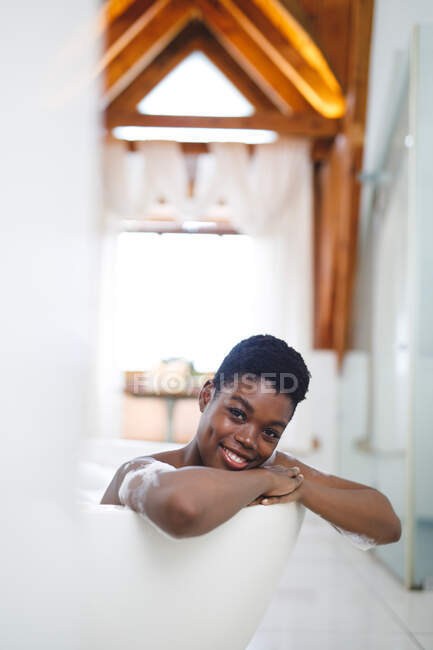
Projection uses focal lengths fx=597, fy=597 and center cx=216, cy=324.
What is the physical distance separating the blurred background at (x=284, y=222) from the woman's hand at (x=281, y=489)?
1.25 metres

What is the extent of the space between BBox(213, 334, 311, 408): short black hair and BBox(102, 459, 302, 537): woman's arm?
7.1 inches

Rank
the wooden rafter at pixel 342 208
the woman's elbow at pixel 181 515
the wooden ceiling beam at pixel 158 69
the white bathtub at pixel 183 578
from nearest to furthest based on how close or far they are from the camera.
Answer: the woman's elbow at pixel 181 515 < the white bathtub at pixel 183 578 < the wooden rafter at pixel 342 208 < the wooden ceiling beam at pixel 158 69

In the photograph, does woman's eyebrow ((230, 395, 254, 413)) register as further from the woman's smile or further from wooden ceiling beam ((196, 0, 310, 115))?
wooden ceiling beam ((196, 0, 310, 115))

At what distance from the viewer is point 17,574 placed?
0.74 meters

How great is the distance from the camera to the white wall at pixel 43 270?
0.69 meters

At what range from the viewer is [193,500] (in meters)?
0.89

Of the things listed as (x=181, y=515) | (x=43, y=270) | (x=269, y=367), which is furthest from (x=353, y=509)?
(x=43, y=270)

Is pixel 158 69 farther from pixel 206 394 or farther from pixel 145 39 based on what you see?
pixel 206 394

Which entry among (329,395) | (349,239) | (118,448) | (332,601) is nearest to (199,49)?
(349,239)

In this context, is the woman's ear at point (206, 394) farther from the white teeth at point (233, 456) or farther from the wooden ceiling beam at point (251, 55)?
the wooden ceiling beam at point (251, 55)

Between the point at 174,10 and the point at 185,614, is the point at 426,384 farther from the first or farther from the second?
the point at 174,10

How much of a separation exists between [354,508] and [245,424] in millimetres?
270

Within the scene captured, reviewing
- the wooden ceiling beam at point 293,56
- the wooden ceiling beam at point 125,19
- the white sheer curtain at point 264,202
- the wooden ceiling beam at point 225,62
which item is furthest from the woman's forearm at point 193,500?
the wooden ceiling beam at point 225,62

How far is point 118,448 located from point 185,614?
5.12 ft
